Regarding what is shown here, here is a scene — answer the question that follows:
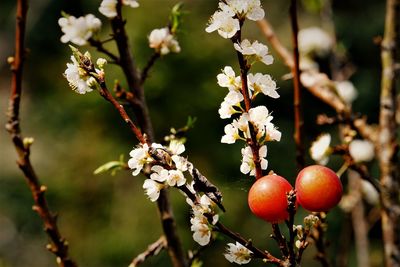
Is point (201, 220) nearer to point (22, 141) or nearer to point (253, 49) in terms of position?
point (253, 49)

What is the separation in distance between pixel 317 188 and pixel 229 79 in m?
0.14

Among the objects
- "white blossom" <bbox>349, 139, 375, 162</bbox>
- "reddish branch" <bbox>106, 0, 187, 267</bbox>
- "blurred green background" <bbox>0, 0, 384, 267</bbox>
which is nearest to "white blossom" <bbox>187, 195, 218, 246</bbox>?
"reddish branch" <bbox>106, 0, 187, 267</bbox>

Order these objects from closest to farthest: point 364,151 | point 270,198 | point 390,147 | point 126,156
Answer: point 270,198
point 390,147
point 364,151
point 126,156

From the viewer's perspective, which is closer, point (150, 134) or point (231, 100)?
point (231, 100)

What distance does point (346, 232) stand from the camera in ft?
3.56

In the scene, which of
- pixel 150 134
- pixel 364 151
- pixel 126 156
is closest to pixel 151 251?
pixel 150 134

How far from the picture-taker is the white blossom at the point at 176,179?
0.49m

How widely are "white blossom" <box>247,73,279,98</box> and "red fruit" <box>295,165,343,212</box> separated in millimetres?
91

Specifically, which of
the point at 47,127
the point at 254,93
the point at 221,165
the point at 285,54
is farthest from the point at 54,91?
the point at 254,93

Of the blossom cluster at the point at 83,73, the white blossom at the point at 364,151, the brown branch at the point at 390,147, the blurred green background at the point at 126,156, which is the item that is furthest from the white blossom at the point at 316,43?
the blurred green background at the point at 126,156

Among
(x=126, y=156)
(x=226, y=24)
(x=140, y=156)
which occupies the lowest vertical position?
(x=126, y=156)

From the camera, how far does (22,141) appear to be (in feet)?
2.27

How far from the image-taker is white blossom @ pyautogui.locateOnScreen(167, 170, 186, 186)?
492 millimetres

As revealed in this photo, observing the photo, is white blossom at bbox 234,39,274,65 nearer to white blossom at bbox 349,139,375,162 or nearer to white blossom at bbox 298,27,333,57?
white blossom at bbox 349,139,375,162
